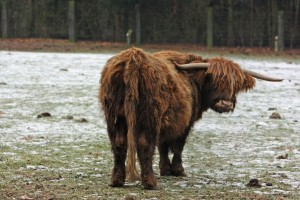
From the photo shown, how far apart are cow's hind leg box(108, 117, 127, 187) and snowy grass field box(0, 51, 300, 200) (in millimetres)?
132

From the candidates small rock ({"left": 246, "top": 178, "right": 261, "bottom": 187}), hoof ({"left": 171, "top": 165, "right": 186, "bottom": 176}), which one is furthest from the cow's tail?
small rock ({"left": 246, "top": 178, "right": 261, "bottom": 187})

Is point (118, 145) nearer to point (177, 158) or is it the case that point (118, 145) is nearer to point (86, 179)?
point (86, 179)

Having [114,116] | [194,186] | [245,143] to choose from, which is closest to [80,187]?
[114,116]

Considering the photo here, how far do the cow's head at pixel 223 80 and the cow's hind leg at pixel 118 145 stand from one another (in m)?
1.30

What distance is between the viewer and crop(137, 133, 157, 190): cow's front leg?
6617 mm

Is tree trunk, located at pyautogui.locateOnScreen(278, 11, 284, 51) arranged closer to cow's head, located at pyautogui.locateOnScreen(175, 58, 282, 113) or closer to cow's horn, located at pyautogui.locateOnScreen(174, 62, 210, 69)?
cow's head, located at pyautogui.locateOnScreen(175, 58, 282, 113)

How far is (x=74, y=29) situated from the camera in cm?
3619

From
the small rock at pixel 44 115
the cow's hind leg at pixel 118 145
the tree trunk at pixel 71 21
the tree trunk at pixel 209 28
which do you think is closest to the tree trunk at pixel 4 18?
the tree trunk at pixel 71 21

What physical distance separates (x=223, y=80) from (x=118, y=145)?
168 centimetres

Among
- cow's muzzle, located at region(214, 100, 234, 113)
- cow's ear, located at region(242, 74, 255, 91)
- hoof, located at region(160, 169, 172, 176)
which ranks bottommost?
hoof, located at region(160, 169, 172, 176)

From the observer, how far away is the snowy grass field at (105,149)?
21.6ft

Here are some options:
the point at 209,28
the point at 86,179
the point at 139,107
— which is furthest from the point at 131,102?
the point at 209,28

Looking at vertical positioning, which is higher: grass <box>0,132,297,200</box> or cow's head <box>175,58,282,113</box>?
cow's head <box>175,58,282,113</box>

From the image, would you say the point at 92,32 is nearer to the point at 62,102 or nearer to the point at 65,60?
the point at 65,60
